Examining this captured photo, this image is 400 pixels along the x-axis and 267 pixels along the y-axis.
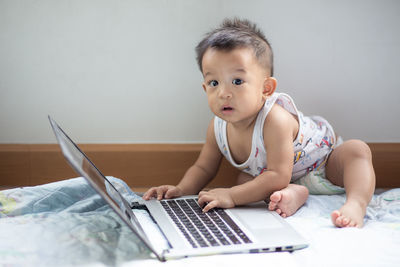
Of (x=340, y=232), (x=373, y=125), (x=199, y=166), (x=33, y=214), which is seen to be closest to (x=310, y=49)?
(x=373, y=125)

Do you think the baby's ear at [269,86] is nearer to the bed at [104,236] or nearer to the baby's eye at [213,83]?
the baby's eye at [213,83]

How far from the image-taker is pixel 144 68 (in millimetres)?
1396

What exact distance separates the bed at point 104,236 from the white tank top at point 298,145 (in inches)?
6.5

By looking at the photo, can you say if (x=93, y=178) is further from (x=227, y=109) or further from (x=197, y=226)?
(x=227, y=109)

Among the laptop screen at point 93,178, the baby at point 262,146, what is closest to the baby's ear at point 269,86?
the baby at point 262,146

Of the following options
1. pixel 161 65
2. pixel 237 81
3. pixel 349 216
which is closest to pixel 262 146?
pixel 237 81

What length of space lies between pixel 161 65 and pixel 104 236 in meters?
0.69

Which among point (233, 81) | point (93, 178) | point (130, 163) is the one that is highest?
point (233, 81)

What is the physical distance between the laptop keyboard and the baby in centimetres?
3

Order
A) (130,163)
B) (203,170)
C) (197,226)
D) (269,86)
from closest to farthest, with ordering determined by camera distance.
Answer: (197,226)
(269,86)
(203,170)
(130,163)

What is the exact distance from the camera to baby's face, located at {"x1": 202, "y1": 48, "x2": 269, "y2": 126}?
1054 mm

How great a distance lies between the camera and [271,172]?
3.58 ft

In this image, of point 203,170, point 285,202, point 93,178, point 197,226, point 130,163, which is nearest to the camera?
point 93,178

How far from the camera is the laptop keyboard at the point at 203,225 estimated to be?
2.66 ft
